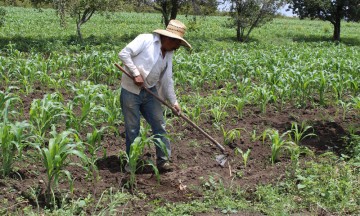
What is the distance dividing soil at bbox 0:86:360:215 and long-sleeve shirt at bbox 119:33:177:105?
101cm

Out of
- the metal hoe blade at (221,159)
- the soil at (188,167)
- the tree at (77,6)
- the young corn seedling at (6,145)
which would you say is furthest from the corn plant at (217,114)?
the tree at (77,6)

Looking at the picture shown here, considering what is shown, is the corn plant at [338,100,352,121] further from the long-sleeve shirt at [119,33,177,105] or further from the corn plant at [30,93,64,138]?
the corn plant at [30,93,64,138]

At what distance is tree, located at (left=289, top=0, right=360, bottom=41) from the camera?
24875 millimetres

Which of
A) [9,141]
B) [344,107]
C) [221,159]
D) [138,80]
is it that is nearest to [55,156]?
[9,141]

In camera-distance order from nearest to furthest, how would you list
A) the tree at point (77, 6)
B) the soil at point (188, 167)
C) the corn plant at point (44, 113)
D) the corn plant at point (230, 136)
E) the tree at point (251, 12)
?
1. the soil at point (188, 167)
2. the corn plant at point (44, 113)
3. the corn plant at point (230, 136)
4. the tree at point (77, 6)
5. the tree at point (251, 12)

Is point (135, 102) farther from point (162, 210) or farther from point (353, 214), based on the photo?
point (353, 214)

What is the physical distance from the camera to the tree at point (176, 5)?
67.4 feet

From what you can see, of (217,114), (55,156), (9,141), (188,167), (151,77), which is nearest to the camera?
(55,156)

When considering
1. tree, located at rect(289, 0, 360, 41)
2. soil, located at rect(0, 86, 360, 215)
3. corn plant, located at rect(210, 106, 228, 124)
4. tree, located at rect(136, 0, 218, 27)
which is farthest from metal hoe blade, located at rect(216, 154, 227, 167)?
tree, located at rect(289, 0, 360, 41)

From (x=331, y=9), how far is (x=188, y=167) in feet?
72.6

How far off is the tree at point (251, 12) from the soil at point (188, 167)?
1496 cm

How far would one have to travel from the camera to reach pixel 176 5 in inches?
827

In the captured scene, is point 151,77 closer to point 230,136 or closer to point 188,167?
point 188,167

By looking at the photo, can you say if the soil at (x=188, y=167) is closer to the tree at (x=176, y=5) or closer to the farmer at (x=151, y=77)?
the farmer at (x=151, y=77)
